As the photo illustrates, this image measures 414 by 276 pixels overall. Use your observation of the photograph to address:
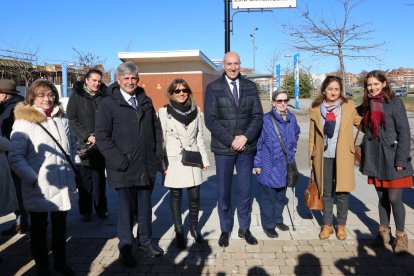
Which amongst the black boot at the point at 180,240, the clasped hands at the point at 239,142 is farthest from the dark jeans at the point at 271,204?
the black boot at the point at 180,240

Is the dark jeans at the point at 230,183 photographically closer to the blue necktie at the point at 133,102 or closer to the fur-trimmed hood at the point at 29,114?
the blue necktie at the point at 133,102

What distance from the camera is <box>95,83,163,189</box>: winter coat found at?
3580 mm

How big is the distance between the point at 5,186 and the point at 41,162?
0.50 m

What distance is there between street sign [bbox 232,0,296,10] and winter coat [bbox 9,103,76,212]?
840 centimetres

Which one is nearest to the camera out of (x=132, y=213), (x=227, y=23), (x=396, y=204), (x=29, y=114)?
(x=29, y=114)

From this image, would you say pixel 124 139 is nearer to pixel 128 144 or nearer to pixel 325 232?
pixel 128 144

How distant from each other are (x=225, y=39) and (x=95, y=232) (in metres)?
4.16

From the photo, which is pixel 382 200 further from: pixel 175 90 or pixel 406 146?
pixel 175 90

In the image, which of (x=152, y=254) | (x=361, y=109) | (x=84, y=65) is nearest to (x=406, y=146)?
(x=361, y=109)

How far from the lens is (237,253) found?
13.2 feet

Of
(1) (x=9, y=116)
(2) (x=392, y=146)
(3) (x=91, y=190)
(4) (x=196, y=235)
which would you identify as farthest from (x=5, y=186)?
(2) (x=392, y=146)

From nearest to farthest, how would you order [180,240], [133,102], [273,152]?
[133,102] → [180,240] → [273,152]

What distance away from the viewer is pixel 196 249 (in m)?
4.17

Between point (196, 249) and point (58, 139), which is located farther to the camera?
point (196, 249)
